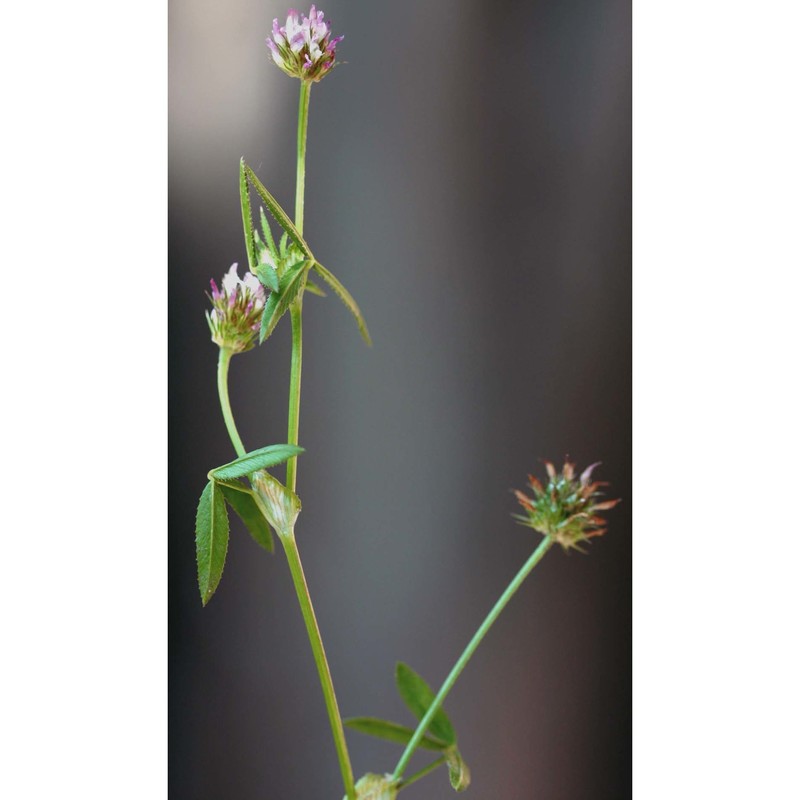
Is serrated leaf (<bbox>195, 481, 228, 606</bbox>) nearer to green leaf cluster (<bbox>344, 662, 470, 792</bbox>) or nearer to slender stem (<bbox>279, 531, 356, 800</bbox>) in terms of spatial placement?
slender stem (<bbox>279, 531, 356, 800</bbox>)

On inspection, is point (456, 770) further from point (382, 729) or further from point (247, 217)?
point (247, 217)

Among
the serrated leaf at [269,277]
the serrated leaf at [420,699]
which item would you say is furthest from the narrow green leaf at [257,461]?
the serrated leaf at [420,699]

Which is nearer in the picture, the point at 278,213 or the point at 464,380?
the point at 278,213

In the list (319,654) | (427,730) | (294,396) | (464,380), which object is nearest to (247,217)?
A: (294,396)

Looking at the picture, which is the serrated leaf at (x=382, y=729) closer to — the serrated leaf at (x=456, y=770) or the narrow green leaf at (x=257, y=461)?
the serrated leaf at (x=456, y=770)

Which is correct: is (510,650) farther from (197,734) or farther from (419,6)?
(419,6)
